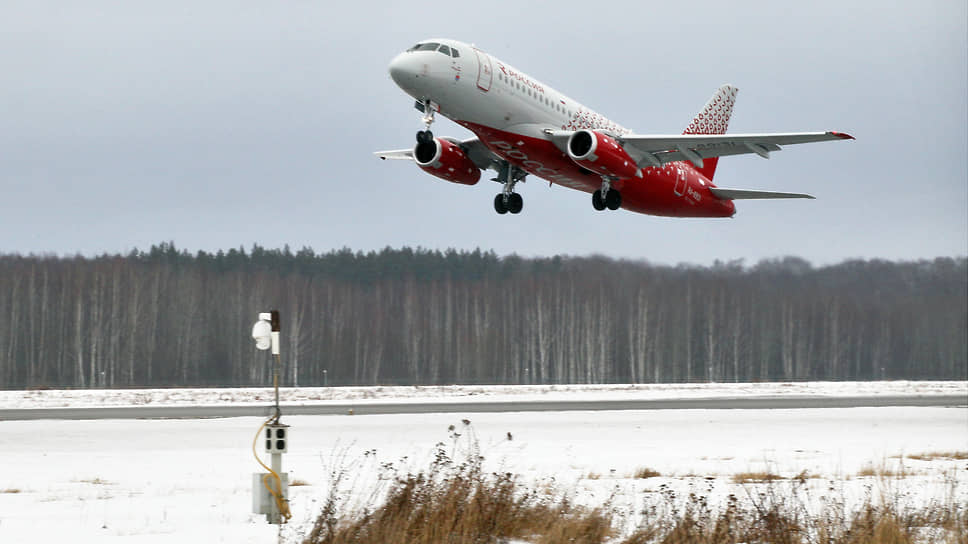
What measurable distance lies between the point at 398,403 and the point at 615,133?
15564 millimetres

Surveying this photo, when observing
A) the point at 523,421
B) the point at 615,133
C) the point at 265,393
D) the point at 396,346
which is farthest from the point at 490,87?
the point at 396,346

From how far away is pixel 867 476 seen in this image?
20.4 m

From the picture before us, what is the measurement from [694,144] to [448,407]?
1464 cm

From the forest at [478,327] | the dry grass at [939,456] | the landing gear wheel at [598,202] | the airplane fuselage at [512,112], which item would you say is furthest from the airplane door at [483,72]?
the forest at [478,327]

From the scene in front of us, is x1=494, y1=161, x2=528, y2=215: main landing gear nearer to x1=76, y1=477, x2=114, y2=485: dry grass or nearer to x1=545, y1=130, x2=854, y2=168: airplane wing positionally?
x1=545, y1=130, x2=854, y2=168: airplane wing

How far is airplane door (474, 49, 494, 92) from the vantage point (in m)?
27.1

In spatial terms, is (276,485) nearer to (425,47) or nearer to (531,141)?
(425,47)

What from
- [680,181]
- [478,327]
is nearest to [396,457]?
[680,181]

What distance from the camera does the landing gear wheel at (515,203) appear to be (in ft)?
104

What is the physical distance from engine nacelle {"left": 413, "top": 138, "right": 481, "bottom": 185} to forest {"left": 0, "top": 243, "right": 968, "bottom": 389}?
4834cm

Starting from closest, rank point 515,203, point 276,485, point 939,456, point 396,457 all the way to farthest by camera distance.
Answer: point 276,485 < point 396,457 < point 939,456 < point 515,203

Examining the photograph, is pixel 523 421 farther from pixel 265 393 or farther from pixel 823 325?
pixel 823 325

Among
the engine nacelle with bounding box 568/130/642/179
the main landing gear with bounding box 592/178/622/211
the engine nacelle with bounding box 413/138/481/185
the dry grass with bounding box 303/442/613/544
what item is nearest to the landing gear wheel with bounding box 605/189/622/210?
the main landing gear with bounding box 592/178/622/211

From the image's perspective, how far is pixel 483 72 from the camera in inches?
1070
